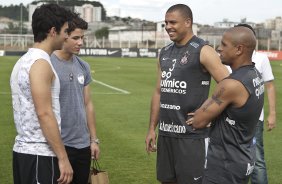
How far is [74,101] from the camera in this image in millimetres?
5191

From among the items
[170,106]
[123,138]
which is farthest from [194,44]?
[123,138]

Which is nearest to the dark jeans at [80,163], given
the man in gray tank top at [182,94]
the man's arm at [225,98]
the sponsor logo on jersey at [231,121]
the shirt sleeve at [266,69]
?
the man in gray tank top at [182,94]

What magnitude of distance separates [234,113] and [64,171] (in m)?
1.40

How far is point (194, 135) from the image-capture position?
5555 mm

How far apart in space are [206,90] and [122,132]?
666cm

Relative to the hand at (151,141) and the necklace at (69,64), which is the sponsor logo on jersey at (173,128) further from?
the necklace at (69,64)

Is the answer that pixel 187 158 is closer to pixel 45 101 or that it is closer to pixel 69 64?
pixel 69 64

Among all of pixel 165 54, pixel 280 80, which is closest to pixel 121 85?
pixel 280 80

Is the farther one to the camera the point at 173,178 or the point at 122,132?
the point at 122,132

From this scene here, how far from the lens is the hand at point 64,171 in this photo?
169 inches

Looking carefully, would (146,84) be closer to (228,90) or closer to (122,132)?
(122,132)

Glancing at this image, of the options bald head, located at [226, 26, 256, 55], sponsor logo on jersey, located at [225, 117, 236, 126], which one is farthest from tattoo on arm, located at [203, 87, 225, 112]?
bald head, located at [226, 26, 256, 55]

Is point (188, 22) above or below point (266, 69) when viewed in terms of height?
above

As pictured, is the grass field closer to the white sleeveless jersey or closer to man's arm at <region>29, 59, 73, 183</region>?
the white sleeveless jersey
